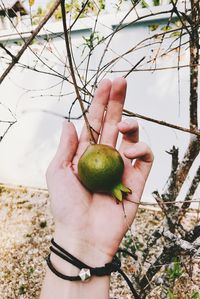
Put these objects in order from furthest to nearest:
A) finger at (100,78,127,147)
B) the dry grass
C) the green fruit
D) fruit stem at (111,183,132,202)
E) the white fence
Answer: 1. the white fence
2. the dry grass
3. finger at (100,78,127,147)
4. fruit stem at (111,183,132,202)
5. the green fruit

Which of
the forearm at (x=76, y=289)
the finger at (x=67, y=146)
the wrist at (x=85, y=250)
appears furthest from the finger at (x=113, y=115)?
the forearm at (x=76, y=289)

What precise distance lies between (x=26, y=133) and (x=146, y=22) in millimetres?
2860

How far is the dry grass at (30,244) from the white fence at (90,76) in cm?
57

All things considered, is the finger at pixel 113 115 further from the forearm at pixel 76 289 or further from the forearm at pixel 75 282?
the forearm at pixel 76 289

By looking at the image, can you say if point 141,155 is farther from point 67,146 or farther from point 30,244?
point 30,244

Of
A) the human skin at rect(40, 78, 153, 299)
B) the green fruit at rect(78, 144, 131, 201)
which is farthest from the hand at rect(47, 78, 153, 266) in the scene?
the green fruit at rect(78, 144, 131, 201)

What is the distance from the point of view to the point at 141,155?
1.33 metres

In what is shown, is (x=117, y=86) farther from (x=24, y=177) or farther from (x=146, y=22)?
(x=24, y=177)

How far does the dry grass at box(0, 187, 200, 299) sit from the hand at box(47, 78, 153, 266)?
5.49ft

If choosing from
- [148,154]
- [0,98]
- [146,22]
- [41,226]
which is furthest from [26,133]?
[148,154]

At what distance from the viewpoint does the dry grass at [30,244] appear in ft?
11.0

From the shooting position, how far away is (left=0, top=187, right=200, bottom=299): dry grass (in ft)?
11.0

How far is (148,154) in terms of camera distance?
4.55 ft

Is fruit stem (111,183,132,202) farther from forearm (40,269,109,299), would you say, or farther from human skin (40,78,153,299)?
forearm (40,269,109,299)
